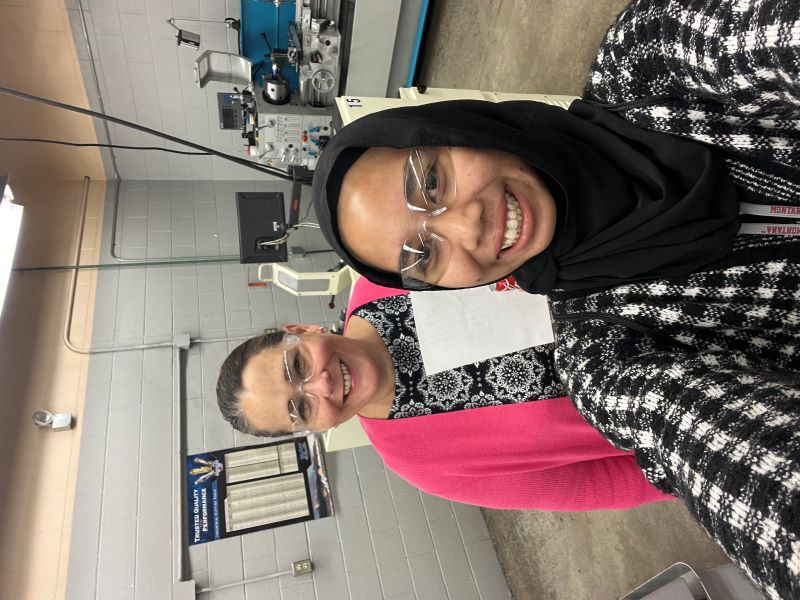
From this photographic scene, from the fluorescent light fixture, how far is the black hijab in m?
1.76

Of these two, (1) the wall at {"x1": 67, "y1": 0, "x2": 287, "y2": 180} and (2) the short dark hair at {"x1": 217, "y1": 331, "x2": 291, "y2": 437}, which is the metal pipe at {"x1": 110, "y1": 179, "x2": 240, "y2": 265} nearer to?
(1) the wall at {"x1": 67, "y1": 0, "x2": 287, "y2": 180}

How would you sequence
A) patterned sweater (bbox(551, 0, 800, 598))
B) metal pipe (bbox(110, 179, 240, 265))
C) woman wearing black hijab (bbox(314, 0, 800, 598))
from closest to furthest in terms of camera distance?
patterned sweater (bbox(551, 0, 800, 598))
woman wearing black hijab (bbox(314, 0, 800, 598))
metal pipe (bbox(110, 179, 240, 265))

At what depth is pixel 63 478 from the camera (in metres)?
2.30

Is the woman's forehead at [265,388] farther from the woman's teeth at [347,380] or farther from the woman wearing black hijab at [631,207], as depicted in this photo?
the woman wearing black hijab at [631,207]

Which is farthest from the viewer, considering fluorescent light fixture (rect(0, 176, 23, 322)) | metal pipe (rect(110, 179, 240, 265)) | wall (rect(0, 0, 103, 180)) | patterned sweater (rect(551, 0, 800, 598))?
metal pipe (rect(110, 179, 240, 265))

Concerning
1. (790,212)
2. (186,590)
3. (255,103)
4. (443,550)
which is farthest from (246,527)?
(790,212)

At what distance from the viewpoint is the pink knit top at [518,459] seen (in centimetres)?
126

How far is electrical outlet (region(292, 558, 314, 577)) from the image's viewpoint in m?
2.39

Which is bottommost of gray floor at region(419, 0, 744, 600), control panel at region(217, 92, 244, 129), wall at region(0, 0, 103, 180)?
gray floor at region(419, 0, 744, 600)

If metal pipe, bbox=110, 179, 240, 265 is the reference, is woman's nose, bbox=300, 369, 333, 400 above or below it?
below

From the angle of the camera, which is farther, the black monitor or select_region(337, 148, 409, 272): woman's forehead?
the black monitor

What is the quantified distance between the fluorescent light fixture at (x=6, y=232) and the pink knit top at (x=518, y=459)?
5.67 feet

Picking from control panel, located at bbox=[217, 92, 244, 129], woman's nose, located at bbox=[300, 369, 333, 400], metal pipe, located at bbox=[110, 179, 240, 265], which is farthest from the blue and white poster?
control panel, located at bbox=[217, 92, 244, 129]

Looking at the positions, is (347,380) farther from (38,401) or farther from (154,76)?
(154,76)
